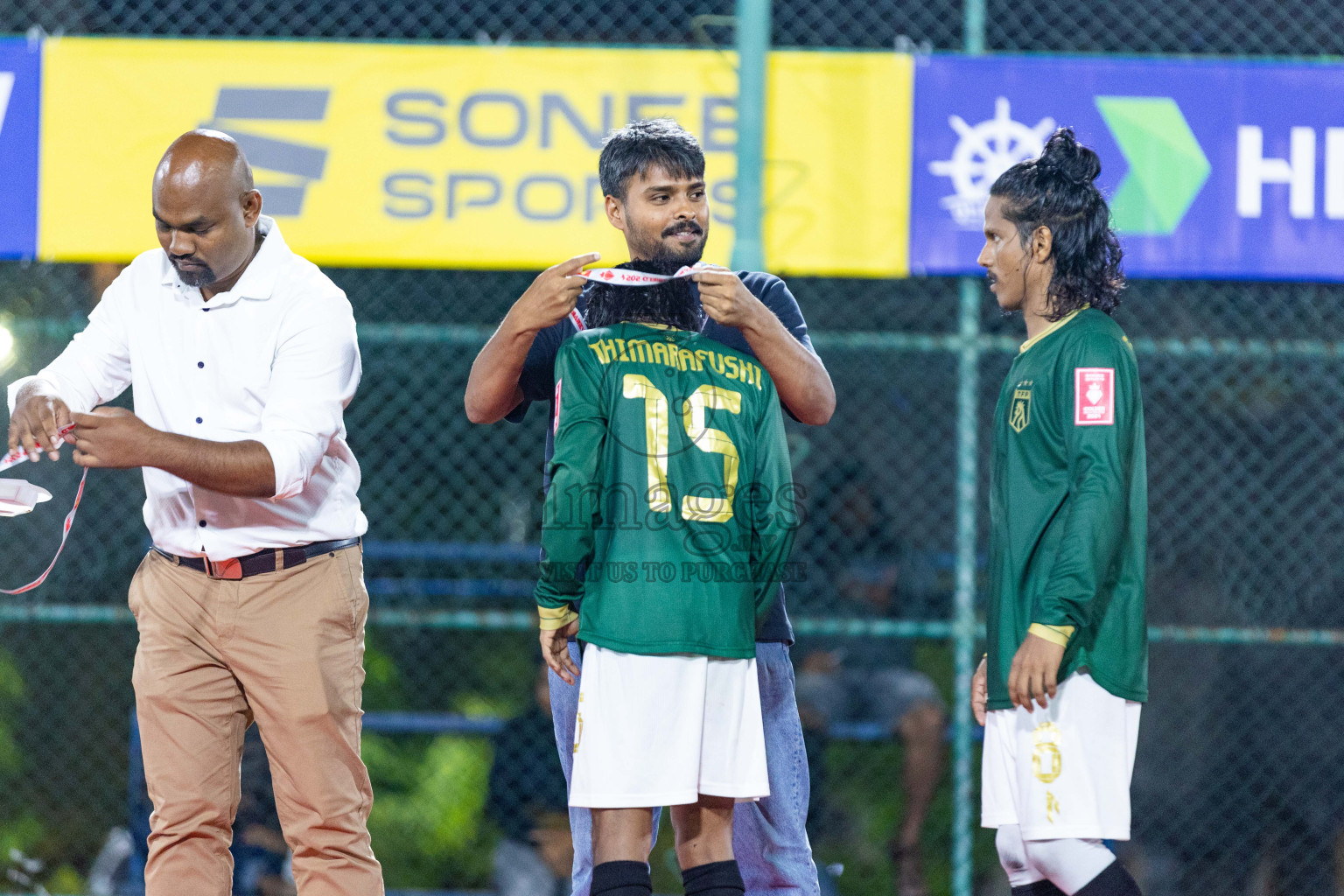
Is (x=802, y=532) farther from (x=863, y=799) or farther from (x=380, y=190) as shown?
(x=380, y=190)

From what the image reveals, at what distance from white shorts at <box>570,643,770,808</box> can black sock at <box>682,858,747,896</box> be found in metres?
0.15

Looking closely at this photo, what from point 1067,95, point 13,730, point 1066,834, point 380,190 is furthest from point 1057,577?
point 13,730

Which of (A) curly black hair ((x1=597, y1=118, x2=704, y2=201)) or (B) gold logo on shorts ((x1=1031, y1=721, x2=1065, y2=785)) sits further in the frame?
(A) curly black hair ((x1=597, y1=118, x2=704, y2=201))

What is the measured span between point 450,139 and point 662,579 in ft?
9.27

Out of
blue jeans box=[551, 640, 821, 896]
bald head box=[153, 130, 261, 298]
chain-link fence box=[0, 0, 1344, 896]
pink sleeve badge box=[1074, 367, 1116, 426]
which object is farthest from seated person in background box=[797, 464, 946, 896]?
bald head box=[153, 130, 261, 298]

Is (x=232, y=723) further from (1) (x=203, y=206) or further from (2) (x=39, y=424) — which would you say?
(1) (x=203, y=206)

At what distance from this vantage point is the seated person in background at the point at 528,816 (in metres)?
5.10

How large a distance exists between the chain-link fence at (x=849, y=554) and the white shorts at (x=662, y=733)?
2119mm

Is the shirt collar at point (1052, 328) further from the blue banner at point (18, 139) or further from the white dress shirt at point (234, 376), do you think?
the blue banner at point (18, 139)

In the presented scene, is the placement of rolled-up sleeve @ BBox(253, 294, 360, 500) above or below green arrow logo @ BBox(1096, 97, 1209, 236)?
below

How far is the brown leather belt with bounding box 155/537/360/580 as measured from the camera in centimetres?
290

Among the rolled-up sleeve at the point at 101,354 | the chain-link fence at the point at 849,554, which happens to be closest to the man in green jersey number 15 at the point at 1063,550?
the chain-link fence at the point at 849,554

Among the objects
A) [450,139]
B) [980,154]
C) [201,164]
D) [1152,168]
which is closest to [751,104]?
[980,154]

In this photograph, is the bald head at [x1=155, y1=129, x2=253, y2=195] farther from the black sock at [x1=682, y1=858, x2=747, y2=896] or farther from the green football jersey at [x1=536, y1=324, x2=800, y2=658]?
the black sock at [x1=682, y1=858, x2=747, y2=896]
